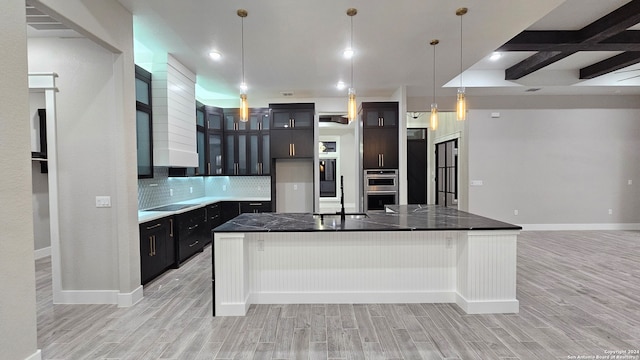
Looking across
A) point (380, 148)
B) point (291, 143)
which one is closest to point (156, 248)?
point (291, 143)

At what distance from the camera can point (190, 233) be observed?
4582mm

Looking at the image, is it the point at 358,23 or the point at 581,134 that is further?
the point at 581,134

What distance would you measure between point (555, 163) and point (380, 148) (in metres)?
4.38

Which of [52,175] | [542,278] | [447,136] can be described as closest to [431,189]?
[447,136]

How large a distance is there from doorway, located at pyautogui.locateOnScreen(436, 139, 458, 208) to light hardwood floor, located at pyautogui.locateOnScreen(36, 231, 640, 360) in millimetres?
4057

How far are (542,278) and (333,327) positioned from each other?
300 cm

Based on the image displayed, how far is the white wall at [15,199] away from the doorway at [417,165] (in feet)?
28.9

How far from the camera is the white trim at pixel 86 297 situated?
3096mm

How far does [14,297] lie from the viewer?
1843mm

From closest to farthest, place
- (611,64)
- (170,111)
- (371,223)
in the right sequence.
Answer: (371,223), (170,111), (611,64)

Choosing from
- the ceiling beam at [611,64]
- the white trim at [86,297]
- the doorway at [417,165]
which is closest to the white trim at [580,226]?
the doorway at [417,165]

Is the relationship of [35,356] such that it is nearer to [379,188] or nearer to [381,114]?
[379,188]

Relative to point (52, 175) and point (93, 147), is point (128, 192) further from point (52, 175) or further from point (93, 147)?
point (52, 175)

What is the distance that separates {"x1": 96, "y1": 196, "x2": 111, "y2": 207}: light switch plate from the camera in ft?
9.91
